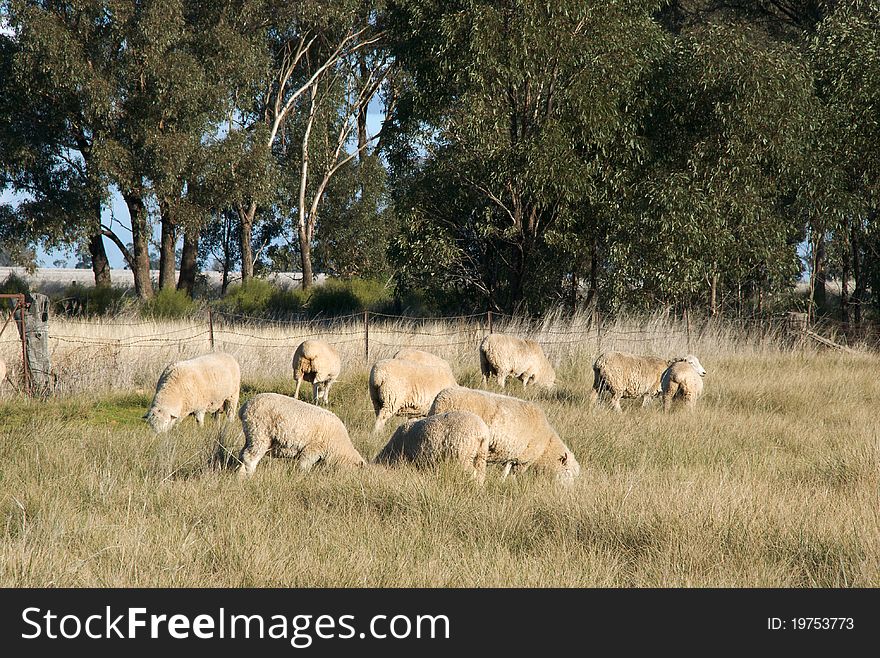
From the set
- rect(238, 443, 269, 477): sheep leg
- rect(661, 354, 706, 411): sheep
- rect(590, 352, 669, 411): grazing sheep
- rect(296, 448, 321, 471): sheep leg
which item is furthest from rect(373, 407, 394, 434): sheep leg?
rect(661, 354, 706, 411): sheep

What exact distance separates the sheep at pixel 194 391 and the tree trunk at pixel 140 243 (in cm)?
1804

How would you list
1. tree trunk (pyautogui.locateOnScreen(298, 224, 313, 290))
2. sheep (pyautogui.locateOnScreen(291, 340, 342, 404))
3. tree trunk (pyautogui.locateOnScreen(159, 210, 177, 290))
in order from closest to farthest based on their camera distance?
sheep (pyautogui.locateOnScreen(291, 340, 342, 404)) < tree trunk (pyautogui.locateOnScreen(159, 210, 177, 290)) < tree trunk (pyautogui.locateOnScreen(298, 224, 313, 290))

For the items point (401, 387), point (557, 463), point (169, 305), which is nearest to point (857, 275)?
point (401, 387)

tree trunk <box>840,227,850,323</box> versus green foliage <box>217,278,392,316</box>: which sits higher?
tree trunk <box>840,227,850,323</box>

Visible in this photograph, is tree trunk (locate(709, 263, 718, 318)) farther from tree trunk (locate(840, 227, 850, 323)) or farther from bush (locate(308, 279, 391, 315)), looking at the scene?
bush (locate(308, 279, 391, 315))

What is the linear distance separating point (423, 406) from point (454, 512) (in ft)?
12.3

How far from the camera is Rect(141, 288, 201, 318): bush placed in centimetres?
2295

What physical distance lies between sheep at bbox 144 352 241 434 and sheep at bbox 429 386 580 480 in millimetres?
3508

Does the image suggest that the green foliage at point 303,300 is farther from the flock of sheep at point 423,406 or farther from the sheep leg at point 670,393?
the sheep leg at point 670,393

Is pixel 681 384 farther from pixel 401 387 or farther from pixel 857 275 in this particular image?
pixel 857 275

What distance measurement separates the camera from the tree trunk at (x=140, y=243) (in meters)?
26.8

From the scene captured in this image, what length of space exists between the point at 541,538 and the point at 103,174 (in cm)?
2297

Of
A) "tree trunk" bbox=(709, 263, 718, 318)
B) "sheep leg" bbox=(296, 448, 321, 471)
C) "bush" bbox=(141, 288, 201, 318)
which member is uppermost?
"tree trunk" bbox=(709, 263, 718, 318)

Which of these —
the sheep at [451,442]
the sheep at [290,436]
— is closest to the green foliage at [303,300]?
the sheep at [290,436]
